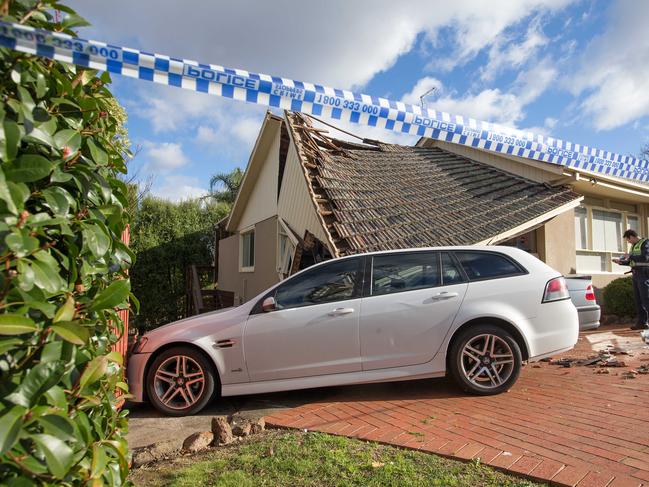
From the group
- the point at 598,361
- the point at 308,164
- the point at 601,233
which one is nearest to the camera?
the point at 598,361

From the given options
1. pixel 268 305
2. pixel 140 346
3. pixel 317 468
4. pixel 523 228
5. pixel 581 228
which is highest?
pixel 581 228

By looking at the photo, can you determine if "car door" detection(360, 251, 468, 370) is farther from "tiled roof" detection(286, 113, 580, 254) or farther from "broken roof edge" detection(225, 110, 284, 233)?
"broken roof edge" detection(225, 110, 284, 233)

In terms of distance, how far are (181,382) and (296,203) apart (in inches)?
208

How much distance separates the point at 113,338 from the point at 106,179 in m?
0.82

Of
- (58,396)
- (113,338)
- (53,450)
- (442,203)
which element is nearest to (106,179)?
(113,338)

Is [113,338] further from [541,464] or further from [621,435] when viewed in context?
[621,435]

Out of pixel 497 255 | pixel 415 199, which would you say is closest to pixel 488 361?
pixel 497 255

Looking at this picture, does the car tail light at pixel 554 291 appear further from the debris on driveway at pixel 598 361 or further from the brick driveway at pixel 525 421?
the debris on driveway at pixel 598 361

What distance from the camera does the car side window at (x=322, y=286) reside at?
5.03 meters

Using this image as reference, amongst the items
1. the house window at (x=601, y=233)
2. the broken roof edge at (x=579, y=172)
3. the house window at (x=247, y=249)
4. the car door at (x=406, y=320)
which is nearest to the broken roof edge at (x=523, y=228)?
the broken roof edge at (x=579, y=172)

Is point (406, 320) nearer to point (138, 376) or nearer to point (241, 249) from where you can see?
point (138, 376)

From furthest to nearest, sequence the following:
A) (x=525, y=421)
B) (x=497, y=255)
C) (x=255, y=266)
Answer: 1. (x=255, y=266)
2. (x=497, y=255)
3. (x=525, y=421)

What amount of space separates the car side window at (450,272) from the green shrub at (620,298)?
7357 mm

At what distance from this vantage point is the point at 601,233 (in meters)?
12.4
